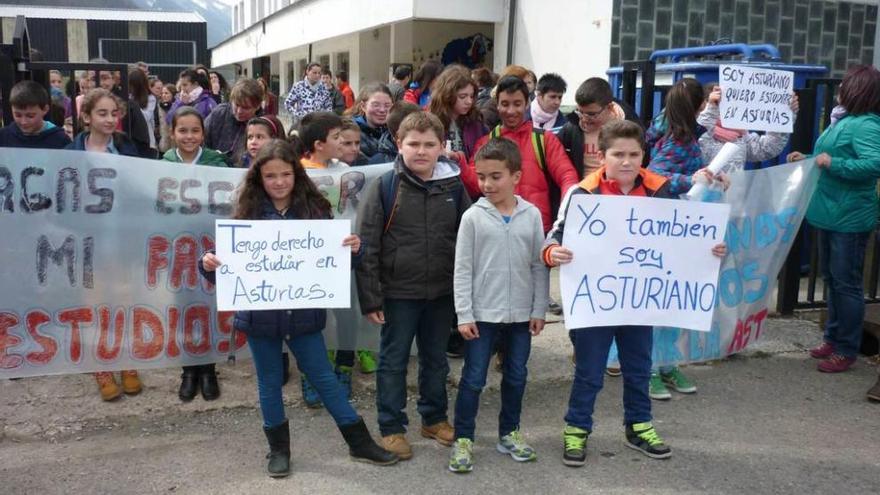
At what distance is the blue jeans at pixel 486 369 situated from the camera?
395cm

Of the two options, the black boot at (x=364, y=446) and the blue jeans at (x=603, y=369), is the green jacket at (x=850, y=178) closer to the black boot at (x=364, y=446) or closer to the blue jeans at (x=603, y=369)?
the blue jeans at (x=603, y=369)

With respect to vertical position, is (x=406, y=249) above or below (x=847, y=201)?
below

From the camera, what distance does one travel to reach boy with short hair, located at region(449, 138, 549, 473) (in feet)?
12.6

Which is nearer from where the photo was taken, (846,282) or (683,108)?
(683,108)

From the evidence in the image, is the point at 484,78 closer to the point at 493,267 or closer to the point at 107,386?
the point at 493,267

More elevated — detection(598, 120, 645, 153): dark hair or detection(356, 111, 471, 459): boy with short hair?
detection(598, 120, 645, 153): dark hair

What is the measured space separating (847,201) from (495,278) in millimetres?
2574

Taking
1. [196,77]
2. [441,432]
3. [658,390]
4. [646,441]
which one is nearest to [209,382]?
[441,432]

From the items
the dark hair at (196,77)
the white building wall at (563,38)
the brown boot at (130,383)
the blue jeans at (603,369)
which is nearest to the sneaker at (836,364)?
the blue jeans at (603,369)

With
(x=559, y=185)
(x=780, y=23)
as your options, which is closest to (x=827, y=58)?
(x=780, y=23)

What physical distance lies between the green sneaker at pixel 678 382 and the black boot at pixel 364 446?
187 centimetres

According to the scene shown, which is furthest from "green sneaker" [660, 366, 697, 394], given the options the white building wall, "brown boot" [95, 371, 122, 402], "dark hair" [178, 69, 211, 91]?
"dark hair" [178, 69, 211, 91]

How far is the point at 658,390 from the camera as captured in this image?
4.84 m

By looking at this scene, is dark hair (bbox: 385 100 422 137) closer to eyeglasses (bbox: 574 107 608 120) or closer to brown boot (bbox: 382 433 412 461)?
eyeglasses (bbox: 574 107 608 120)
